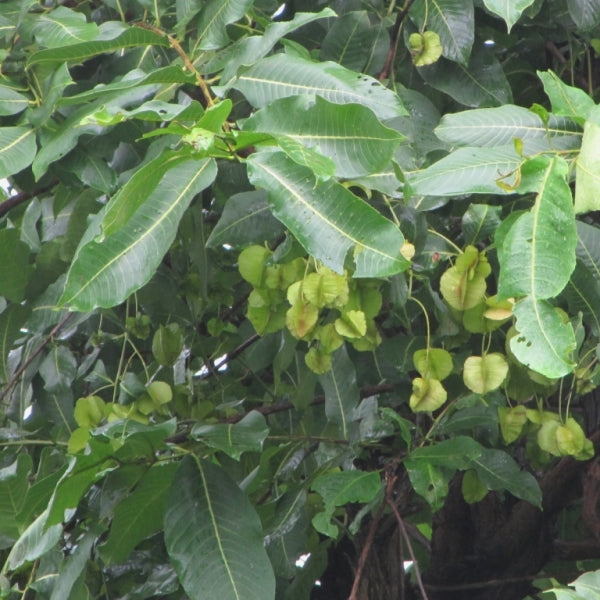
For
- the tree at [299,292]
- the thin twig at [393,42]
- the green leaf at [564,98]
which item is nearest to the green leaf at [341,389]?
the tree at [299,292]

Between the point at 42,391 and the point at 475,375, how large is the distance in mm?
885

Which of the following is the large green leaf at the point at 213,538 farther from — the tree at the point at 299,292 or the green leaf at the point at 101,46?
the green leaf at the point at 101,46

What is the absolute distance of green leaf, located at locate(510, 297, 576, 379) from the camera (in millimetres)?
978

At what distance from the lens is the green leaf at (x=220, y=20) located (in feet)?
4.65

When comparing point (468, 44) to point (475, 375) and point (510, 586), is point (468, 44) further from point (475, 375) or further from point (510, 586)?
point (510, 586)

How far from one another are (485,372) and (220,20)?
57 cm

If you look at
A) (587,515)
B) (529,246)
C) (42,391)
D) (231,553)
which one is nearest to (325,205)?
(529,246)

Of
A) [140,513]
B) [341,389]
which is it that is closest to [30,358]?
[140,513]

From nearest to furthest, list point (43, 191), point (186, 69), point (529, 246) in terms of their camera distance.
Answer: point (529, 246), point (186, 69), point (43, 191)

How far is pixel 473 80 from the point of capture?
5.56 feet

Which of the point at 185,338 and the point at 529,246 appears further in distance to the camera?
the point at 185,338

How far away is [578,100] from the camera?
1194 mm

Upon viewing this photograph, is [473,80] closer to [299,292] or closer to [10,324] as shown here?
[299,292]

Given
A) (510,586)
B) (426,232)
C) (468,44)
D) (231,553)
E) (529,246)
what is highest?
(529,246)
